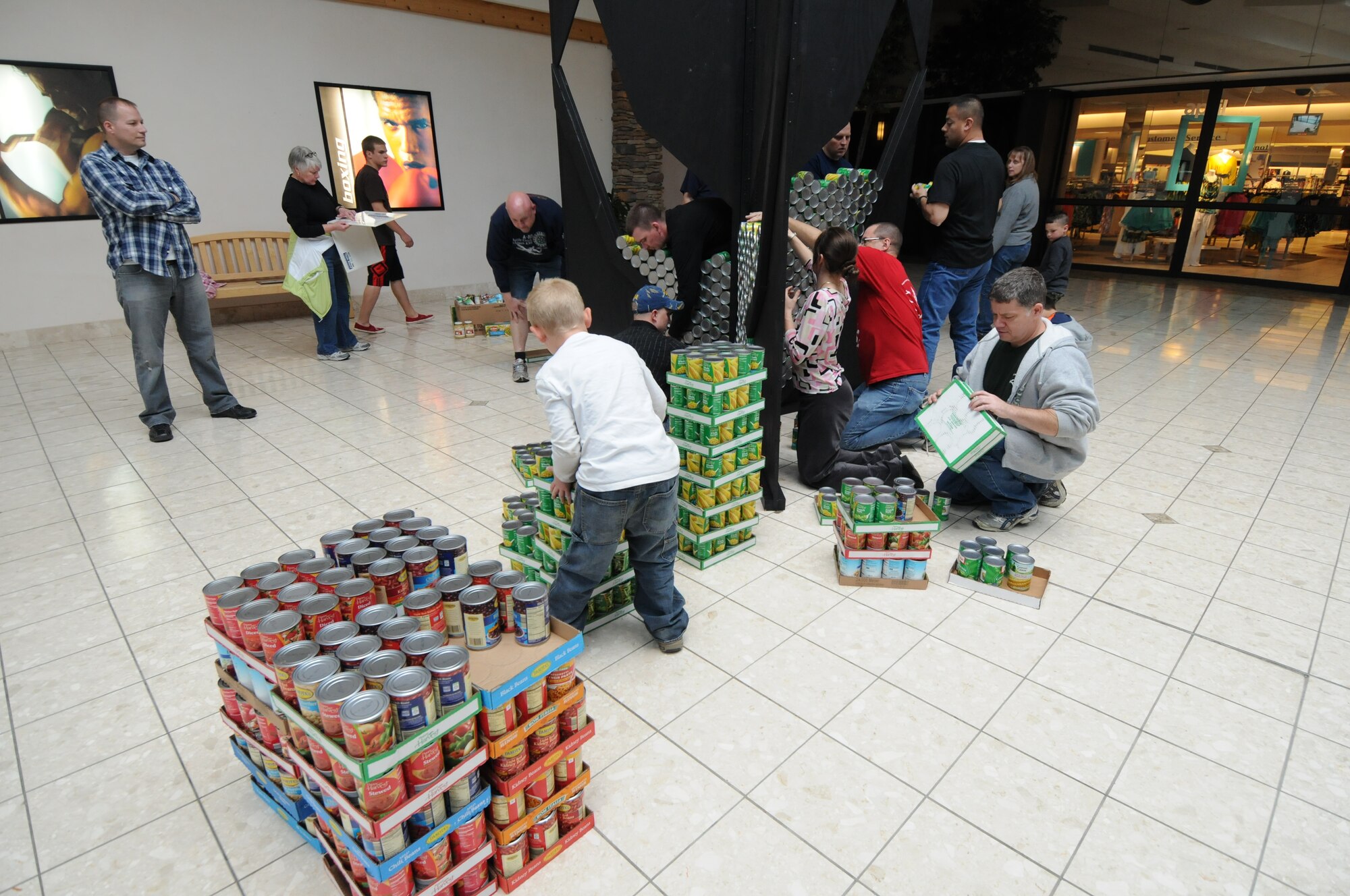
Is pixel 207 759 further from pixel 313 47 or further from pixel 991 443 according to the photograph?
pixel 313 47

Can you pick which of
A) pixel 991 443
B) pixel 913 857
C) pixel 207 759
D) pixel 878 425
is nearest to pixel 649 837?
pixel 913 857

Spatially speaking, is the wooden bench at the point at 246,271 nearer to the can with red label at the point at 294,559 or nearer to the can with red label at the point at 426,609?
the can with red label at the point at 294,559

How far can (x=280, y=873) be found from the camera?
1.84m

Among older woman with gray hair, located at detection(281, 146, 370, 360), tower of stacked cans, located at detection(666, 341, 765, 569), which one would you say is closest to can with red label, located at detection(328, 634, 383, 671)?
tower of stacked cans, located at detection(666, 341, 765, 569)

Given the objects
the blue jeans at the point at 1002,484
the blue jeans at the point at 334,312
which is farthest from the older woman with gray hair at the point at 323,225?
the blue jeans at the point at 1002,484

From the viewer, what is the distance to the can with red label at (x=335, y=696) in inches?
57.9

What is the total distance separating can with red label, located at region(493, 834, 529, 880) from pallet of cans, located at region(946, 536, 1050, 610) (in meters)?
2.07

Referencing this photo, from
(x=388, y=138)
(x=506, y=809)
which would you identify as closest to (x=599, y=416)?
(x=506, y=809)

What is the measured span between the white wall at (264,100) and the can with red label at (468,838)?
8007 mm

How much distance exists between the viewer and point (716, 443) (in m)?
3.09

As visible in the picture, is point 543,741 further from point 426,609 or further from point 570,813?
point 426,609

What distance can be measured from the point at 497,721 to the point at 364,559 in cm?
65

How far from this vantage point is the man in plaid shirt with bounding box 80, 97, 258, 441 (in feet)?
13.6

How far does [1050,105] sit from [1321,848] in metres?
13.0
